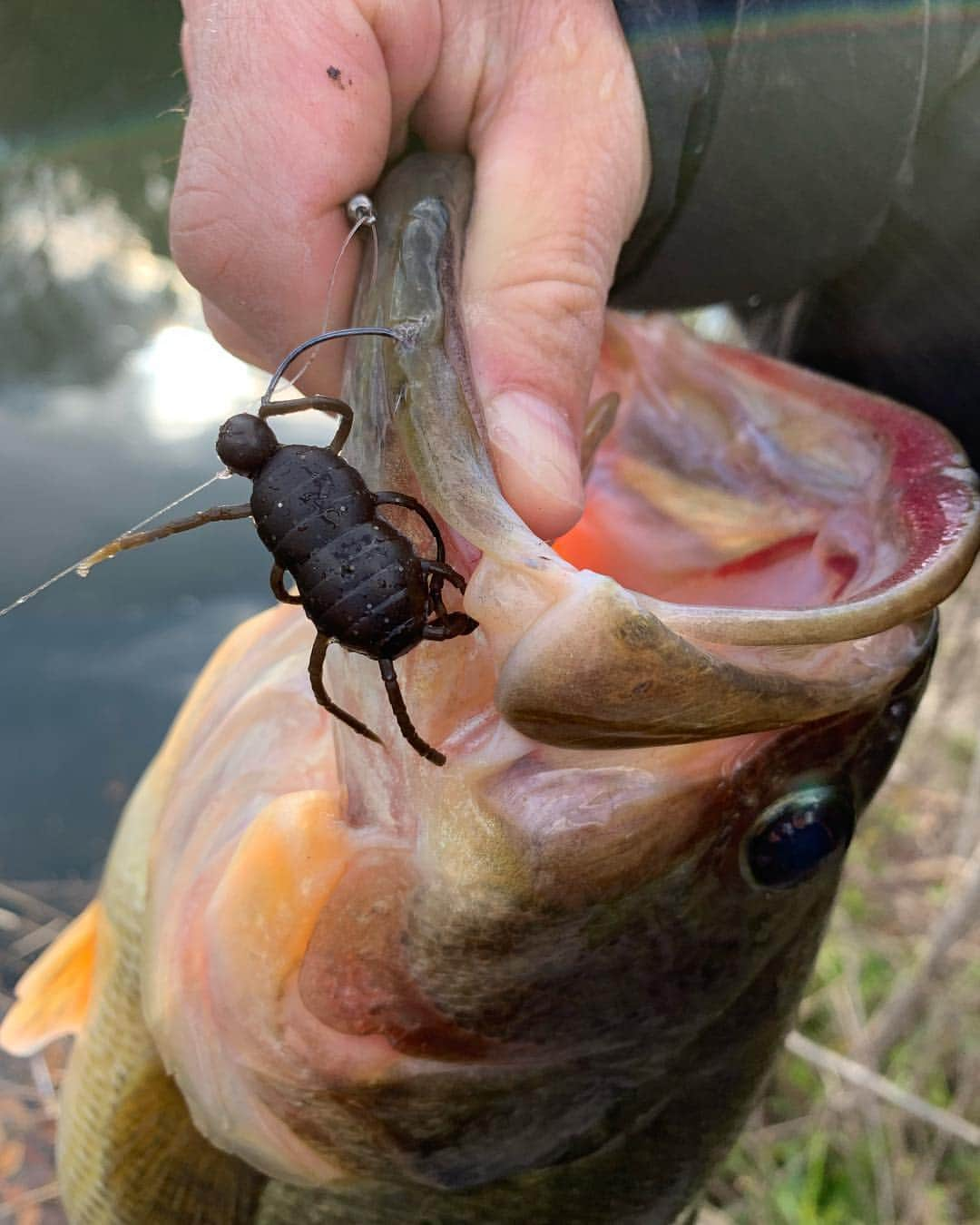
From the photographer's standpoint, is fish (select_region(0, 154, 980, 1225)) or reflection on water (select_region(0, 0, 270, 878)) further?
reflection on water (select_region(0, 0, 270, 878))

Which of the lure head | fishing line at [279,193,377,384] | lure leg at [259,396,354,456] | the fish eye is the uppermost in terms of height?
fishing line at [279,193,377,384]

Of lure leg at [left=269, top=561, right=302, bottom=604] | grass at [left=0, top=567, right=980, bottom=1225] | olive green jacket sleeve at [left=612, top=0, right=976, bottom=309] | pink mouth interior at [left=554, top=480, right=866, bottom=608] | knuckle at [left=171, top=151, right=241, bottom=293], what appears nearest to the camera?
lure leg at [left=269, top=561, right=302, bottom=604]

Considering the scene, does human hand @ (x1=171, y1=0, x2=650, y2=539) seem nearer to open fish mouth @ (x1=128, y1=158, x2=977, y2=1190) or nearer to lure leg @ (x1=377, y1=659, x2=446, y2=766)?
open fish mouth @ (x1=128, y1=158, x2=977, y2=1190)

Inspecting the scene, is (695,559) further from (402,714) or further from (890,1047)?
(890,1047)

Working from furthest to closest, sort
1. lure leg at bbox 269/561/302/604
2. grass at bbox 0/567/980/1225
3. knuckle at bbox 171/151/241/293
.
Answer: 1. grass at bbox 0/567/980/1225
2. knuckle at bbox 171/151/241/293
3. lure leg at bbox 269/561/302/604

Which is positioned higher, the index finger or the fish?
the index finger

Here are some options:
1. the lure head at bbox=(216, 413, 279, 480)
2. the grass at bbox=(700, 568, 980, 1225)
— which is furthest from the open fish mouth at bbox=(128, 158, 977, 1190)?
the grass at bbox=(700, 568, 980, 1225)

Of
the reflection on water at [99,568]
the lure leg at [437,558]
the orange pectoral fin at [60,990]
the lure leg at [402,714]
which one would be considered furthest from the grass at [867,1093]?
the lure leg at [437,558]

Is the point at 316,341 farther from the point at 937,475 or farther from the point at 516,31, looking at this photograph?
the point at 937,475
